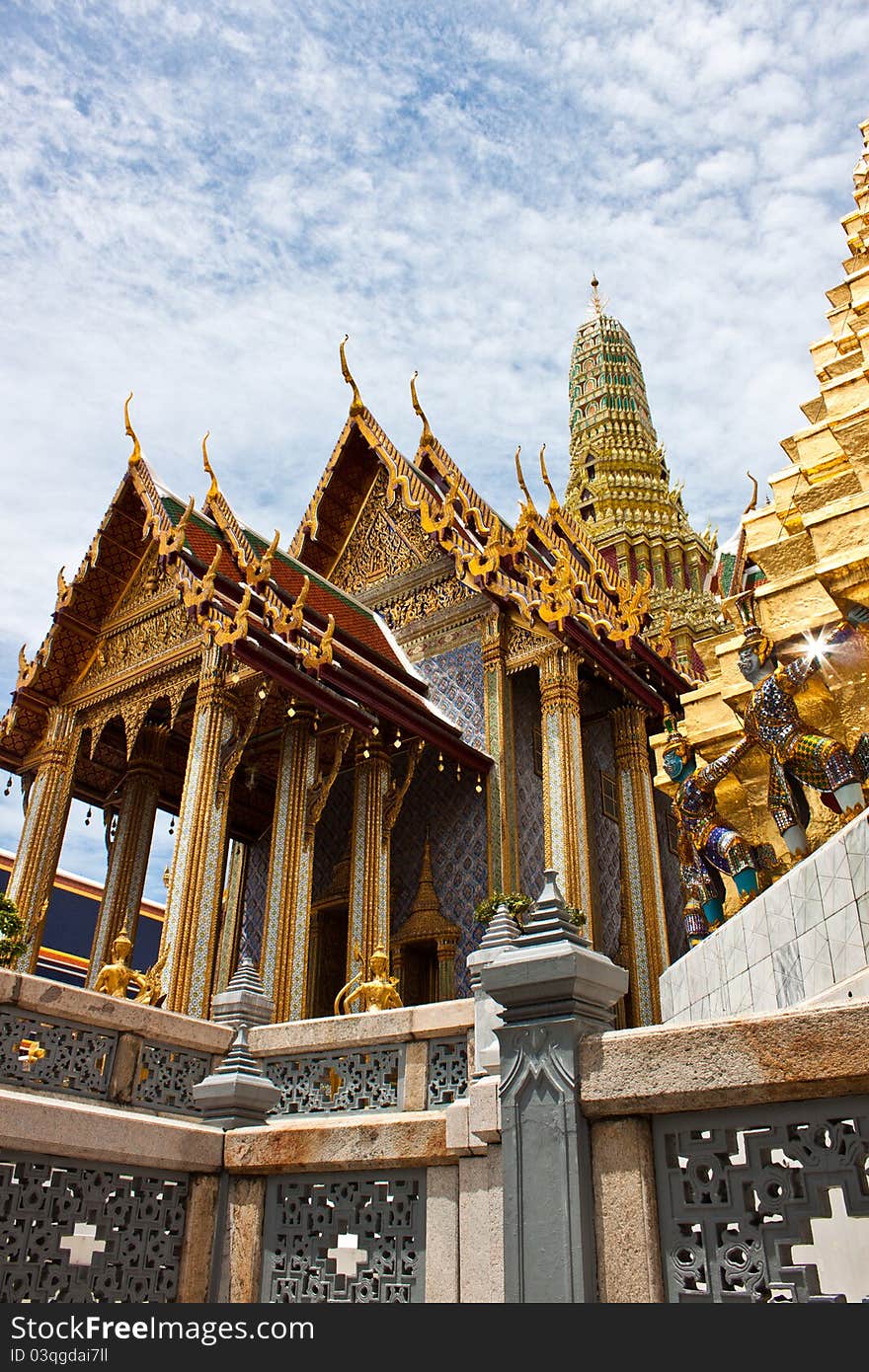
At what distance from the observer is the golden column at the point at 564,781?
9961mm

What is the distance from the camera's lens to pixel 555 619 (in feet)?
34.9

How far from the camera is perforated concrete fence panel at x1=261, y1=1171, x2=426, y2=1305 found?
3.61 m

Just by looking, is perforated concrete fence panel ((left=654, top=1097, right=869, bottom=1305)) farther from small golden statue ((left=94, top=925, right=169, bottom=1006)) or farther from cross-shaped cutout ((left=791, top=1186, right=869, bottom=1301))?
small golden statue ((left=94, top=925, right=169, bottom=1006))

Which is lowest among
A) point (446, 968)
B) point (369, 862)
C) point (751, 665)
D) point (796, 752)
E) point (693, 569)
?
point (796, 752)

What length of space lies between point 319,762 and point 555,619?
2755 mm

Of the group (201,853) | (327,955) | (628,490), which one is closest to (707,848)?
(201,853)

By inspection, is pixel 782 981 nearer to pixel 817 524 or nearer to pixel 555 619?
pixel 817 524

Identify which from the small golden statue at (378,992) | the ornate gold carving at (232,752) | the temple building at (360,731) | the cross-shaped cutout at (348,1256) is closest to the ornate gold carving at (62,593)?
the temple building at (360,731)

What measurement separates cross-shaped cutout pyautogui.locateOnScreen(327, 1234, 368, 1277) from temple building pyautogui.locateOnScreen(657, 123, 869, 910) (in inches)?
135

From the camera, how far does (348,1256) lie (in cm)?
372

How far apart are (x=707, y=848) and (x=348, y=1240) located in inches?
152

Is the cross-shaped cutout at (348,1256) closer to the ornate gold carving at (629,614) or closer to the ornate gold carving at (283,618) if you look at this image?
the ornate gold carving at (283,618)

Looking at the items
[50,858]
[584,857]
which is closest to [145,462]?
[50,858]

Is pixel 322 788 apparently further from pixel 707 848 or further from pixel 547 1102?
pixel 547 1102
